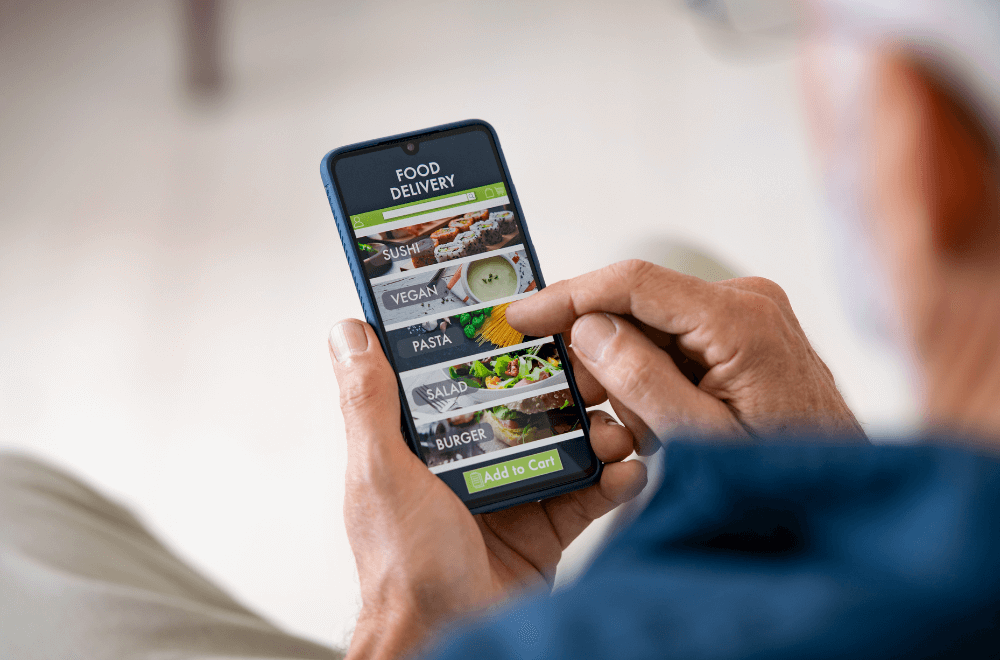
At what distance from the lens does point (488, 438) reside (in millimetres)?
748

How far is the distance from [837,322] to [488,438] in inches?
43.9

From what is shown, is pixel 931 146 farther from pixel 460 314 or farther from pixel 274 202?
pixel 274 202

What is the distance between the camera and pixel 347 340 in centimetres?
71

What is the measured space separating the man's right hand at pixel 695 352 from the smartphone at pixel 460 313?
78mm

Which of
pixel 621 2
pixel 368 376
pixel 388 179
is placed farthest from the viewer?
pixel 621 2

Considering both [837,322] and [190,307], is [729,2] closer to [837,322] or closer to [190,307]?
[837,322]

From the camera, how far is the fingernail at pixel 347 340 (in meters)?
0.71

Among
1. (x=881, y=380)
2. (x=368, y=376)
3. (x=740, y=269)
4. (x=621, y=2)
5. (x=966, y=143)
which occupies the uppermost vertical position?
(x=621, y=2)

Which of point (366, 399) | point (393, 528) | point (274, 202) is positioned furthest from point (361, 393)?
point (274, 202)

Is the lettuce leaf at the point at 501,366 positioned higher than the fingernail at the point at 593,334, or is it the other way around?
the fingernail at the point at 593,334

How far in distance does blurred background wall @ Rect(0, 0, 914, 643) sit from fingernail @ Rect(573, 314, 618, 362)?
440mm

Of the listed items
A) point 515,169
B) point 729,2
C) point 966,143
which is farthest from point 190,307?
point 966,143

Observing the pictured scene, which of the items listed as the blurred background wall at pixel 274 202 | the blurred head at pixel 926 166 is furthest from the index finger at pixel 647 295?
the blurred background wall at pixel 274 202

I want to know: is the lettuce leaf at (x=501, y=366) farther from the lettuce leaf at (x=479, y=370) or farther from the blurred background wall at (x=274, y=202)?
the blurred background wall at (x=274, y=202)
